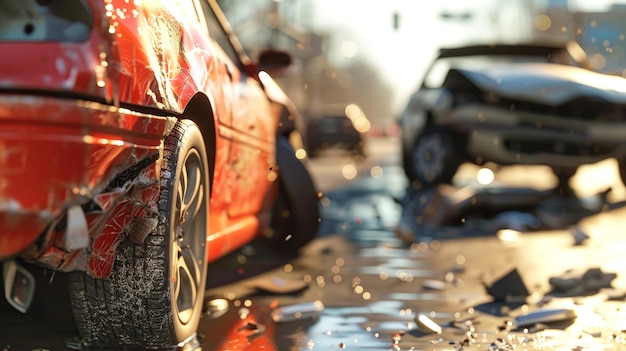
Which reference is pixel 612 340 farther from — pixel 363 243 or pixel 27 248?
pixel 363 243

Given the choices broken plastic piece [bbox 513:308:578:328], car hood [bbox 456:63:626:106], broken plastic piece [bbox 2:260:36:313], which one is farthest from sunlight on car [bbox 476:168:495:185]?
broken plastic piece [bbox 2:260:36:313]

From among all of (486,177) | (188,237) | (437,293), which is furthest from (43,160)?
(486,177)

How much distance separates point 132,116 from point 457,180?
9338mm

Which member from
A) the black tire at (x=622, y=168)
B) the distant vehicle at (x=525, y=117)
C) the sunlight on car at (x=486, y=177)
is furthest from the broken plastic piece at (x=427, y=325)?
the sunlight on car at (x=486, y=177)

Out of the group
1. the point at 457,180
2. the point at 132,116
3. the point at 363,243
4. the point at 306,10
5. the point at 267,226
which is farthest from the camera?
the point at 306,10

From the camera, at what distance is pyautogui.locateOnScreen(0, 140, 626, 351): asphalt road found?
12.9ft

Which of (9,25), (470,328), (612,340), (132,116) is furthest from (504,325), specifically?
(9,25)

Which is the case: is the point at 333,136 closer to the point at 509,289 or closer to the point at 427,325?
the point at 509,289

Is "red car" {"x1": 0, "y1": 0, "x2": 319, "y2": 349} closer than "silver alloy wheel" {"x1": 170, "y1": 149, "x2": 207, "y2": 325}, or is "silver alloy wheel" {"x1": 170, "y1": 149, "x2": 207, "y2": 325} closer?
"red car" {"x1": 0, "y1": 0, "x2": 319, "y2": 349}

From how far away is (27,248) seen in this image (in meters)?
2.62

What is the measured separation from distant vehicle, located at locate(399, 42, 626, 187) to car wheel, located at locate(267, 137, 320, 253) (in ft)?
11.7

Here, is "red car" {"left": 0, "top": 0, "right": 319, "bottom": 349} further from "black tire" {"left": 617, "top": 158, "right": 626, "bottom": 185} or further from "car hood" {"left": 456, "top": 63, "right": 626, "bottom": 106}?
"black tire" {"left": 617, "top": 158, "right": 626, "bottom": 185}

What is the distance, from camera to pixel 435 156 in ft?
34.8

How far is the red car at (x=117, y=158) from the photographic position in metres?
2.56
